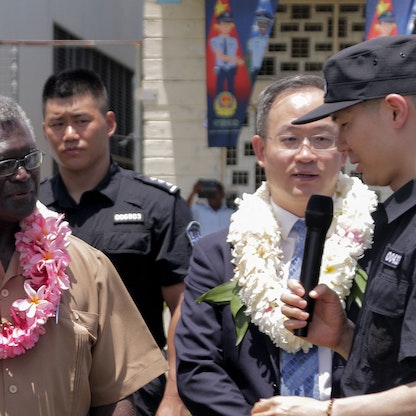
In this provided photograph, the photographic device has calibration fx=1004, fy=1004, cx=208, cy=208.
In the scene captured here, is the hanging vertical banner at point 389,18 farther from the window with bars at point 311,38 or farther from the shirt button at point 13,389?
the shirt button at point 13,389

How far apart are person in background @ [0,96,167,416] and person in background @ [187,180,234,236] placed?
568cm

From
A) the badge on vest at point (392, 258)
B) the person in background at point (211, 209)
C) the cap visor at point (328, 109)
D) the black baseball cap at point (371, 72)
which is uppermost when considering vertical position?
the black baseball cap at point (371, 72)

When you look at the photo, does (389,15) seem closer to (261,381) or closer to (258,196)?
(258,196)

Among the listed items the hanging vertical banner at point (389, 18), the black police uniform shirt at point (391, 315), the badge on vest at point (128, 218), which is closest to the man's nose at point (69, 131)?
the badge on vest at point (128, 218)

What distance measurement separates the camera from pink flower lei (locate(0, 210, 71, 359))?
322 cm

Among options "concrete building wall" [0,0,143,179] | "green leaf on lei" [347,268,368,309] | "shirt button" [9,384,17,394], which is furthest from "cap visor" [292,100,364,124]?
"concrete building wall" [0,0,143,179]

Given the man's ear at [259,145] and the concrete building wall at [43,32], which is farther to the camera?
the concrete building wall at [43,32]

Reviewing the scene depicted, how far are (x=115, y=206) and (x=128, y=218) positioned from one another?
0.35 ft

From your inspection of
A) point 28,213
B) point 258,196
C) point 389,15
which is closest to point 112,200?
point 258,196

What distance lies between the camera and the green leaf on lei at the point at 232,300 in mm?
3520

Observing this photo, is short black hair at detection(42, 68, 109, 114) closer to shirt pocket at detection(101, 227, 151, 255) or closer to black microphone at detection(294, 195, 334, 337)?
shirt pocket at detection(101, 227, 151, 255)

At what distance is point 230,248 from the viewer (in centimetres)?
370

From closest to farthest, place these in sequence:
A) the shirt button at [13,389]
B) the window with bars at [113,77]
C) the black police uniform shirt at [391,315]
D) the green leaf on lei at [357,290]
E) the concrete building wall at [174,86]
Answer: the black police uniform shirt at [391,315] → the shirt button at [13,389] → the green leaf on lei at [357,290] → the concrete building wall at [174,86] → the window with bars at [113,77]

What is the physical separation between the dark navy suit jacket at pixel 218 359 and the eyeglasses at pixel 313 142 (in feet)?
1.54
